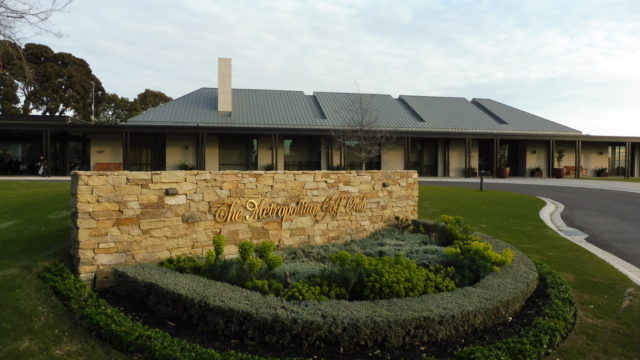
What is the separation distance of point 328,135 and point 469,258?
65.0 ft

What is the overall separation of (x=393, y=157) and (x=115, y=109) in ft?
127

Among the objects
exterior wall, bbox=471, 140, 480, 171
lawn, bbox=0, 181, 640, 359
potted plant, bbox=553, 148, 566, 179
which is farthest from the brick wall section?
potted plant, bbox=553, 148, 566, 179

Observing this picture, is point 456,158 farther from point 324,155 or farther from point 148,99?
point 148,99

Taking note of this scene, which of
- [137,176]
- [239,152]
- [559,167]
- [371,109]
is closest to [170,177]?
[137,176]

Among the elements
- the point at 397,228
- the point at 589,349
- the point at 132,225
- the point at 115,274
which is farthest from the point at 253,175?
the point at 589,349

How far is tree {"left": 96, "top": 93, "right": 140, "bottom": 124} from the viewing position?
50219 mm

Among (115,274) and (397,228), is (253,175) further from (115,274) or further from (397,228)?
(397,228)

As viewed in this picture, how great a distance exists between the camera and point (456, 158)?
2947cm

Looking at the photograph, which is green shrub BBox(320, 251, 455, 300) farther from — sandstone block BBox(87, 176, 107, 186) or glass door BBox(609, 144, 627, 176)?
glass door BBox(609, 144, 627, 176)

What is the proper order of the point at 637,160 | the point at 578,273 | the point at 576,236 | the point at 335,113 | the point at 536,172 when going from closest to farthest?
the point at 578,273 → the point at 576,236 → the point at 335,113 → the point at 536,172 → the point at 637,160

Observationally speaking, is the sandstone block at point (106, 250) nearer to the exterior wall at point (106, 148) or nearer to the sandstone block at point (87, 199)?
the sandstone block at point (87, 199)

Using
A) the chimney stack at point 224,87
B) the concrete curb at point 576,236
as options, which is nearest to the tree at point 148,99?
the chimney stack at point 224,87

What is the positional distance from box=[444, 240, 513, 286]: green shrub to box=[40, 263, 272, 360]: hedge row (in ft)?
11.7

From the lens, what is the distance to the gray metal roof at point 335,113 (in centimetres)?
2667
